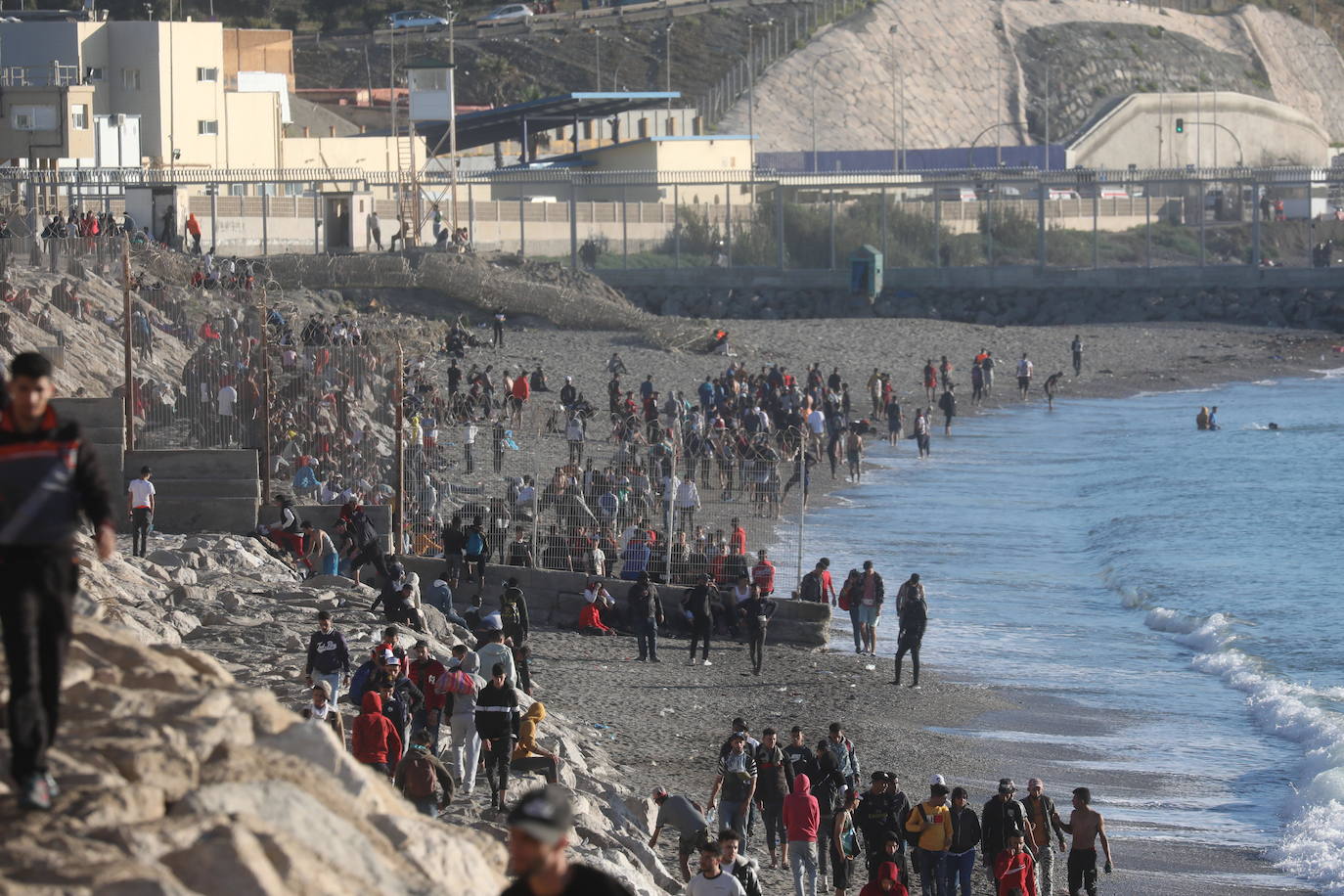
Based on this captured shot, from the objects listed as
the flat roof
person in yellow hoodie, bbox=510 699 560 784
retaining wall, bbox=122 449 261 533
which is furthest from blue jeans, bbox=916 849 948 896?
the flat roof

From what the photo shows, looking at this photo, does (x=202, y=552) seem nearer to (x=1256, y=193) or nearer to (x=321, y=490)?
(x=321, y=490)

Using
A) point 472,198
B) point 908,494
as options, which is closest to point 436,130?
point 472,198

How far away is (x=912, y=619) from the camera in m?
18.2

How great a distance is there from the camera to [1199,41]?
127 m

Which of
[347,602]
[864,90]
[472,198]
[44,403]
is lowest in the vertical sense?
[347,602]

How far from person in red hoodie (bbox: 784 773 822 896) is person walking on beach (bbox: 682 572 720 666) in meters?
6.64

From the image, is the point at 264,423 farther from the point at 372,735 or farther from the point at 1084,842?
the point at 1084,842

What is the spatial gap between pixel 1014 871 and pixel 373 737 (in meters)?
4.26

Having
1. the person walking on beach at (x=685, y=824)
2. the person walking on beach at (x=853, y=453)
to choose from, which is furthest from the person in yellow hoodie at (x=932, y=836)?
the person walking on beach at (x=853, y=453)

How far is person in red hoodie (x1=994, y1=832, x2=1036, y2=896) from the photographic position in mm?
11648

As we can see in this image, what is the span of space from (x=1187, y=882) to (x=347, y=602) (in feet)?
25.1

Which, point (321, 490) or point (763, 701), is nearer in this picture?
point (763, 701)

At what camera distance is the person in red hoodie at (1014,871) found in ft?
38.2

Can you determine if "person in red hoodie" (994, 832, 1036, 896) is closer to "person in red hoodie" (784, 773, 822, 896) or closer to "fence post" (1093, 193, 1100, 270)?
"person in red hoodie" (784, 773, 822, 896)
